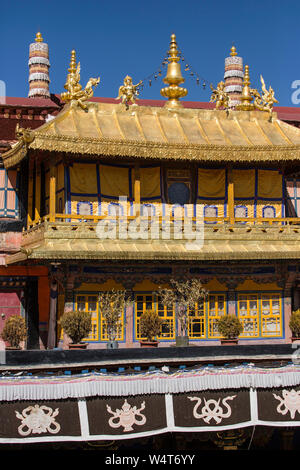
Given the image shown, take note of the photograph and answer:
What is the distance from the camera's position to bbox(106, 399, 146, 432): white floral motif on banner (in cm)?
1451

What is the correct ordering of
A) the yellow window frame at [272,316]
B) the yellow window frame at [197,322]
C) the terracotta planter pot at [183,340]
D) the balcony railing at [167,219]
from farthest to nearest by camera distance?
the yellow window frame at [272,316], the yellow window frame at [197,322], the balcony railing at [167,219], the terracotta planter pot at [183,340]

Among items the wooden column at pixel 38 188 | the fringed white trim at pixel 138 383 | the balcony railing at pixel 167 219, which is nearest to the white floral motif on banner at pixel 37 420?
the fringed white trim at pixel 138 383

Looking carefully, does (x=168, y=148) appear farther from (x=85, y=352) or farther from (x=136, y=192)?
(x=85, y=352)

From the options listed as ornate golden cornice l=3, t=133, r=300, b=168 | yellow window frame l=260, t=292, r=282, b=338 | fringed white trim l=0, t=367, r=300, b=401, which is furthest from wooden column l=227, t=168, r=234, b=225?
fringed white trim l=0, t=367, r=300, b=401

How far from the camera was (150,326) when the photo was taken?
2175 centimetres

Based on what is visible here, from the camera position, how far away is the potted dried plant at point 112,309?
74.2ft

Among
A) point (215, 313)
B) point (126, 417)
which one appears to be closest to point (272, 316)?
point (215, 313)

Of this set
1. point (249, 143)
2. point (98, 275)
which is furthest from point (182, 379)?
point (249, 143)

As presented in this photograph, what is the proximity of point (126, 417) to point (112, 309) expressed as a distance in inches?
323

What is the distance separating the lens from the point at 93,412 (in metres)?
14.4

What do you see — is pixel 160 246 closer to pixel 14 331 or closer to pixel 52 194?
pixel 52 194

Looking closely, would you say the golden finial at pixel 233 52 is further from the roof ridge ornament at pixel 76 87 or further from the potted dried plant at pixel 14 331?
the potted dried plant at pixel 14 331

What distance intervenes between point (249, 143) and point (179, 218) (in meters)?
3.78

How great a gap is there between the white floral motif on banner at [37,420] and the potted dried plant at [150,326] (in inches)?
299
